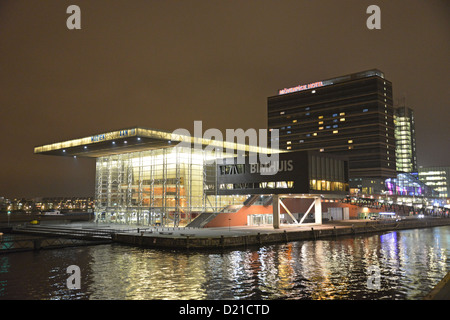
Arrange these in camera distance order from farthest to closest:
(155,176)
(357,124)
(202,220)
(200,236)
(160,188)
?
(357,124), (155,176), (160,188), (202,220), (200,236)

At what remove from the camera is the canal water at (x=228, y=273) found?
25.2 m

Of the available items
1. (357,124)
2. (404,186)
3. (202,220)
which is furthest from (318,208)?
(404,186)

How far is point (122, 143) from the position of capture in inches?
2667

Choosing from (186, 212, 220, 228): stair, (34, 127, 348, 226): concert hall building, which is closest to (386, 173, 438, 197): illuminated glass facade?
(34, 127, 348, 226): concert hall building

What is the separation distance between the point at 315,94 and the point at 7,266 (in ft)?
595

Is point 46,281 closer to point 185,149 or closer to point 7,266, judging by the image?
point 7,266

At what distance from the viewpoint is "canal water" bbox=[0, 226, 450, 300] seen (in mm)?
25203

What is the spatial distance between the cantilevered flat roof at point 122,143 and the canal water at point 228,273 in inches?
833

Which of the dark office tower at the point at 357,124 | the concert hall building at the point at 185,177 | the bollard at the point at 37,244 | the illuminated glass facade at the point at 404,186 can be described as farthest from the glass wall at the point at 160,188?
the illuminated glass facade at the point at 404,186

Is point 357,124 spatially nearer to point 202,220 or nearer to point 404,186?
point 404,186

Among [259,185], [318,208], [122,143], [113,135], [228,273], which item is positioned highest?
[113,135]

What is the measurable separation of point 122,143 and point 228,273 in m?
42.5

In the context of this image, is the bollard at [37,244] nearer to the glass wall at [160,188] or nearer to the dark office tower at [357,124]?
Result: the glass wall at [160,188]
